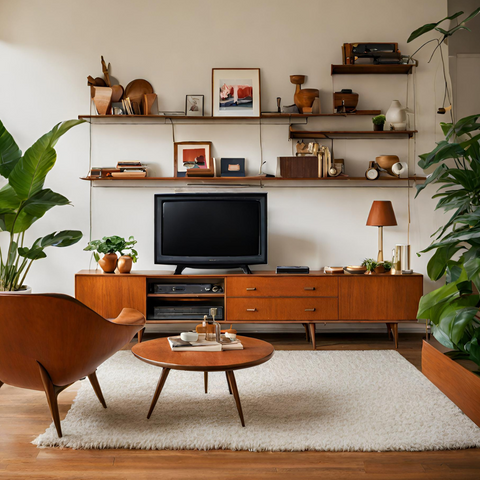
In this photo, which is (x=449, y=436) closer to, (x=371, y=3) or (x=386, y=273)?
(x=386, y=273)

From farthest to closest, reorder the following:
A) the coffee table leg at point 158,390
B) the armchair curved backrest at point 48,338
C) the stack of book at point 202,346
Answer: the stack of book at point 202,346, the coffee table leg at point 158,390, the armchair curved backrest at point 48,338

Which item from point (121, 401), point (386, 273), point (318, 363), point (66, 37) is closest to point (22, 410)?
point (121, 401)

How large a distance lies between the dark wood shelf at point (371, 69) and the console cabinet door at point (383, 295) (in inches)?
75.7

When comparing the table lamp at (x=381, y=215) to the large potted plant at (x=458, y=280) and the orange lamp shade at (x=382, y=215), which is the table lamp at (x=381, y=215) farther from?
Result: the large potted plant at (x=458, y=280)

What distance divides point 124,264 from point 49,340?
6.40ft

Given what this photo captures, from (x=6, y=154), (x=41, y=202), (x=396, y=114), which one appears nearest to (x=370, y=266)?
(x=396, y=114)

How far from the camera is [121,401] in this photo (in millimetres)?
2848

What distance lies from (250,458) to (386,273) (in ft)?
7.94

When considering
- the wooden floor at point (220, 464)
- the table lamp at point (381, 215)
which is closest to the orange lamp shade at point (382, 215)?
the table lamp at point (381, 215)

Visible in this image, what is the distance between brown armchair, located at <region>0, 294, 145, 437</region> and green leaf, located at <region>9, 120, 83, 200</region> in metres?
1.69

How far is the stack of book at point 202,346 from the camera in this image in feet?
8.72

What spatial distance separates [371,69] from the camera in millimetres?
4484

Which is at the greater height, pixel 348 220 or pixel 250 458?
pixel 348 220

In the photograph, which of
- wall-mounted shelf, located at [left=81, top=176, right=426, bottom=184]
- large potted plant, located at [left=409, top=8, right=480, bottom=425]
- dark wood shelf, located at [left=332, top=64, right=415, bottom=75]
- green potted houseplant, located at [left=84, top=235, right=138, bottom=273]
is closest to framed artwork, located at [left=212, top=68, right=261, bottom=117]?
wall-mounted shelf, located at [left=81, top=176, right=426, bottom=184]
